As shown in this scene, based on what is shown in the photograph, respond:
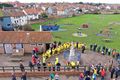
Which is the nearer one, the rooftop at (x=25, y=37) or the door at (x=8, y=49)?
the door at (x=8, y=49)

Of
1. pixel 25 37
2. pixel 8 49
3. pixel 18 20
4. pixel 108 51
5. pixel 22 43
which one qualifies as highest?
pixel 25 37

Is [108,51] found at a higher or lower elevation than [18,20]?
higher

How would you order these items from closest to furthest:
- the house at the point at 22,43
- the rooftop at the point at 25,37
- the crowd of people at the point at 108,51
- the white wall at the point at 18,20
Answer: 1. the crowd of people at the point at 108,51
2. the house at the point at 22,43
3. the rooftop at the point at 25,37
4. the white wall at the point at 18,20

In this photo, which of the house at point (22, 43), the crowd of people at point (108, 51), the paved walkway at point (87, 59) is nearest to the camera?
the paved walkway at point (87, 59)

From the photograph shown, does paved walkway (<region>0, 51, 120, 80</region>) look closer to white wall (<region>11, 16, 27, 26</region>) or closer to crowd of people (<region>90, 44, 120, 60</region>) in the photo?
crowd of people (<region>90, 44, 120, 60</region>)

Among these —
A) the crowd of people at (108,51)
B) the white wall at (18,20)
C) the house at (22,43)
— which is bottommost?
the white wall at (18,20)

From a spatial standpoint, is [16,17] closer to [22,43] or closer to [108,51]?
[22,43]

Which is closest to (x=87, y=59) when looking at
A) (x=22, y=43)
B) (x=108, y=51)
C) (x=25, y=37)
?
(x=108, y=51)

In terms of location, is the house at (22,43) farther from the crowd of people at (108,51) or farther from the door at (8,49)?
the crowd of people at (108,51)

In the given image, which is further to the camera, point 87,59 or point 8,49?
point 8,49

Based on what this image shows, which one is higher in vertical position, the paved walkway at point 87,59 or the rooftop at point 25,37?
the rooftop at point 25,37

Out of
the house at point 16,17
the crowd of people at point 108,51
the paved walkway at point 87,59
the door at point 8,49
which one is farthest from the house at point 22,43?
the house at point 16,17

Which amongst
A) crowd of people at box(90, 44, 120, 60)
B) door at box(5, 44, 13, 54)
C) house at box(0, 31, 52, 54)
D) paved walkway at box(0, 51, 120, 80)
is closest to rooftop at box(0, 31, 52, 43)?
house at box(0, 31, 52, 54)

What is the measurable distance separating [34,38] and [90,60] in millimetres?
7932
